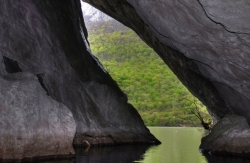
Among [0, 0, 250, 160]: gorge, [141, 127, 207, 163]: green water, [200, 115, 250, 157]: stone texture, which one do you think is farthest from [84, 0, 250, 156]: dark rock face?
[141, 127, 207, 163]: green water

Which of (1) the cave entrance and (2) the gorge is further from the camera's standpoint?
(1) the cave entrance

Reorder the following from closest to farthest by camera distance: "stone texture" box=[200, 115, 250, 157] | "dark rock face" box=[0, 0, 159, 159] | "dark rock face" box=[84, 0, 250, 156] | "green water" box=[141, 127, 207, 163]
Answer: "dark rock face" box=[84, 0, 250, 156] < "dark rock face" box=[0, 0, 159, 159] < "green water" box=[141, 127, 207, 163] < "stone texture" box=[200, 115, 250, 157]

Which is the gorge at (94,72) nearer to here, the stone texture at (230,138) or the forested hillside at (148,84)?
the stone texture at (230,138)

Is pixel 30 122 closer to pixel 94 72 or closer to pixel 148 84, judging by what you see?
pixel 94 72

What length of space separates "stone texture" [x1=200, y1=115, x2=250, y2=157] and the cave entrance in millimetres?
43573

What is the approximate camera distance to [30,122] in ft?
38.7

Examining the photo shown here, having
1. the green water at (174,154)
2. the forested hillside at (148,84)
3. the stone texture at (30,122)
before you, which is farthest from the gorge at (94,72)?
the forested hillside at (148,84)

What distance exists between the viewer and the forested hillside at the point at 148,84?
64.9m

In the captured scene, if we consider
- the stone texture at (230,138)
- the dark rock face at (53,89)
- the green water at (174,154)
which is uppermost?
the dark rock face at (53,89)

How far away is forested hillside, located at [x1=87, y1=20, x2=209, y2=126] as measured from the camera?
6488 cm

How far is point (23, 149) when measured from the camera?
11.2m

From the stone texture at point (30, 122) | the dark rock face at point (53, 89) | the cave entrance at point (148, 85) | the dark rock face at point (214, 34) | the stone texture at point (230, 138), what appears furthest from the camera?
the cave entrance at point (148, 85)

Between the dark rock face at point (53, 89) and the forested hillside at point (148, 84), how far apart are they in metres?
39.3

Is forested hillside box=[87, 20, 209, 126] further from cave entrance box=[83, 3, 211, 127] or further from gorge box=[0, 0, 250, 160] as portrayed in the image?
gorge box=[0, 0, 250, 160]
